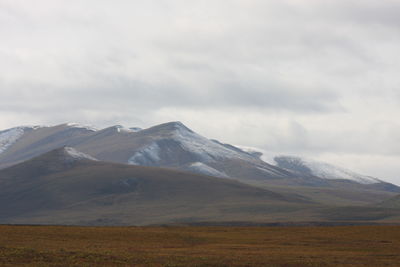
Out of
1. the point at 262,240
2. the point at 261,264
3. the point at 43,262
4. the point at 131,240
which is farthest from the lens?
the point at 262,240

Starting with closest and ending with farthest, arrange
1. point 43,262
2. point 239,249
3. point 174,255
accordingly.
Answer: point 43,262 < point 174,255 < point 239,249

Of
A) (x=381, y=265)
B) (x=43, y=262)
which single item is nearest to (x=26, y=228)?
(x=43, y=262)

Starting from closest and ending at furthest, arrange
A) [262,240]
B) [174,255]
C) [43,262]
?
[43,262] < [174,255] < [262,240]

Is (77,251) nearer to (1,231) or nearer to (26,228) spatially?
(1,231)

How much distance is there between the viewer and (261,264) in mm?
61875

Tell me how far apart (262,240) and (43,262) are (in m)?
42.2

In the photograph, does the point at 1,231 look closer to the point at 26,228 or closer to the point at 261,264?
the point at 26,228

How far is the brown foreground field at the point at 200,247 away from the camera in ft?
200

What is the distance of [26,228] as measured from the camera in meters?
89.4

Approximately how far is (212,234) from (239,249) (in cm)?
2446

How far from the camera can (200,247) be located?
266 feet

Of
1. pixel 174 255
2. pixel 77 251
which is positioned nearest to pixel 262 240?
pixel 174 255

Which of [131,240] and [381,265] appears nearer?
[381,265]

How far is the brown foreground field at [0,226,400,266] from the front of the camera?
61000 millimetres
